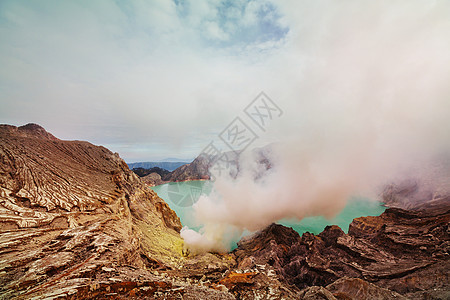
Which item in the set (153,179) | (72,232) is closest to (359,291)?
(72,232)

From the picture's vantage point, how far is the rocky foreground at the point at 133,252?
564cm

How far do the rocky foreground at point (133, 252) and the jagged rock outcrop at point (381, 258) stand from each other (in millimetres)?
63

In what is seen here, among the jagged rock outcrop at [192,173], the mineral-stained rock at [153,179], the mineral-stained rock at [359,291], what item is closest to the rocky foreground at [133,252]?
the mineral-stained rock at [359,291]

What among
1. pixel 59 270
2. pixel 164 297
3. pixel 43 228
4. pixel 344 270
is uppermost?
pixel 43 228

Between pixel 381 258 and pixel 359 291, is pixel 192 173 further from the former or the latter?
pixel 359 291

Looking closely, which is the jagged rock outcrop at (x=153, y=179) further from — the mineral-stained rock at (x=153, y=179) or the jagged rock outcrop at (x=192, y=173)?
the jagged rock outcrop at (x=192, y=173)

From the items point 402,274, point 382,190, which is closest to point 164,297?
point 402,274

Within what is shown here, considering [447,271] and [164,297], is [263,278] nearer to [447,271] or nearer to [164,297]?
[164,297]

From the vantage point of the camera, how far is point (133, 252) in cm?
964

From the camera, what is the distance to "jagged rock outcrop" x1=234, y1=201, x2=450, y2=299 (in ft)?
26.6

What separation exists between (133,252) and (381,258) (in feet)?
55.6

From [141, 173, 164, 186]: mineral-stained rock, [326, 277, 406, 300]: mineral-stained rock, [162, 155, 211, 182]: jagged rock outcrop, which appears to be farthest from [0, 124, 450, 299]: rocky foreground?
[162, 155, 211, 182]: jagged rock outcrop

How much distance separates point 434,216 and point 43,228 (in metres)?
27.8

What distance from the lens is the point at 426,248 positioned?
10.7 metres
